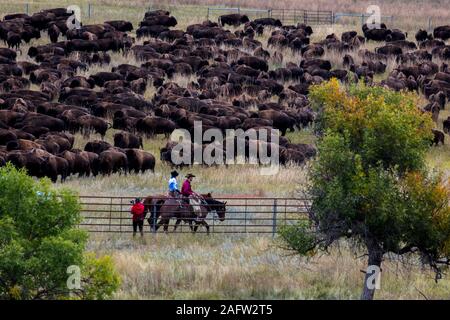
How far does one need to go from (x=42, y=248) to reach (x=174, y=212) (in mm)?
9192

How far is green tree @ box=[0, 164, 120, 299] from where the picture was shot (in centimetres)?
1831

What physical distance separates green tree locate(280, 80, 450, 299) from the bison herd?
12.7 meters

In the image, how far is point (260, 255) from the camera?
25.6m

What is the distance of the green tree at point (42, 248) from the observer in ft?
60.1

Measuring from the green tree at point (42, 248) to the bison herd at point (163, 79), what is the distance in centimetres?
1425

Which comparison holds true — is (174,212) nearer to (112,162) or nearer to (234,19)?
(112,162)

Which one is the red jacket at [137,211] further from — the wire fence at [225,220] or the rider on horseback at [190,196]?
the rider on horseback at [190,196]

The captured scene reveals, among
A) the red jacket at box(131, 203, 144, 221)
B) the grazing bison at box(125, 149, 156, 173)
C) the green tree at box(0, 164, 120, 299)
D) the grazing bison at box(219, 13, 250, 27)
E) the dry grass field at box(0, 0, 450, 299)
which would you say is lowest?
the dry grass field at box(0, 0, 450, 299)

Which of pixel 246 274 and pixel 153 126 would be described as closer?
pixel 246 274

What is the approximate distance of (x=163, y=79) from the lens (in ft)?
165

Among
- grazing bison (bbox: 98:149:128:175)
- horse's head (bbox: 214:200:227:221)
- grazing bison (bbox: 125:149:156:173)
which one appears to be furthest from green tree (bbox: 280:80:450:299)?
grazing bison (bbox: 125:149:156:173)

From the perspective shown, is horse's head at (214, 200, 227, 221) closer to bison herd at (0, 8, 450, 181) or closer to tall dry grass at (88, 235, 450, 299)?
tall dry grass at (88, 235, 450, 299)

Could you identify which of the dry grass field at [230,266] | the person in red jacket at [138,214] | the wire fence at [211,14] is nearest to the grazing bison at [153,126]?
the dry grass field at [230,266]

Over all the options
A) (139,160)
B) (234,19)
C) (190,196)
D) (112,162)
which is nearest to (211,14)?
(234,19)
